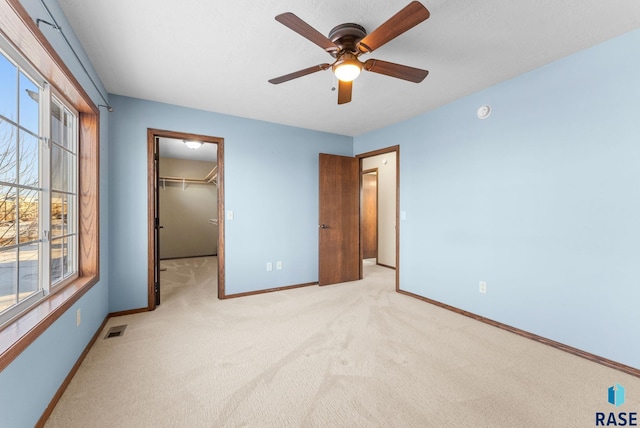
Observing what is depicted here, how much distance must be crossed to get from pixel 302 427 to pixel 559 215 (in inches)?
102

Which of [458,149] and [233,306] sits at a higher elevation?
[458,149]

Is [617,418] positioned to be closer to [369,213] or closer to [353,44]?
[353,44]

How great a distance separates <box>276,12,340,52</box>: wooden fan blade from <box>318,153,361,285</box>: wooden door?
2.44 metres

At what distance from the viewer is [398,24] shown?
4.87ft

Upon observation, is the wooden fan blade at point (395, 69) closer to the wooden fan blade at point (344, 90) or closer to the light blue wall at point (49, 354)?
the wooden fan blade at point (344, 90)

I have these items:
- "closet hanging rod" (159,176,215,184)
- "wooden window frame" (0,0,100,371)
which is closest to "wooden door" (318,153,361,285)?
"wooden window frame" (0,0,100,371)

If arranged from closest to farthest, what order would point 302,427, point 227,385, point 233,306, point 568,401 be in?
point 302,427, point 568,401, point 227,385, point 233,306

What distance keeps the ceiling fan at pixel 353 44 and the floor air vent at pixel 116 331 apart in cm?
266

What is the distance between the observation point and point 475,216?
296 cm

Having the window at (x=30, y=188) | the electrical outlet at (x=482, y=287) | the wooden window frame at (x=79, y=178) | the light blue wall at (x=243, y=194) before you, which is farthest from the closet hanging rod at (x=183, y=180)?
the electrical outlet at (x=482, y=287)

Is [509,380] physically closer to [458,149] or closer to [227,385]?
[227,385]

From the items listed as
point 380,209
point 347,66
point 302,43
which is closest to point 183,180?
point 380,209

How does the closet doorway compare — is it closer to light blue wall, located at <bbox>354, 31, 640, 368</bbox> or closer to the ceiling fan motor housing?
the ceiling fan motor housing

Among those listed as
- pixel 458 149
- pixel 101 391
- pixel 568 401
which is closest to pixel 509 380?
pixel 568 401
